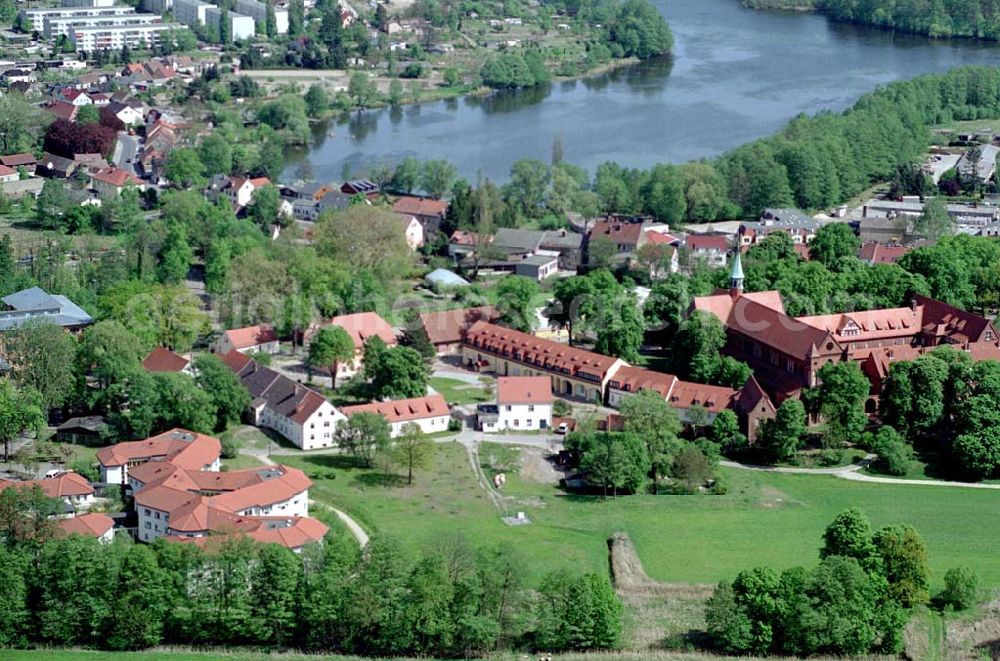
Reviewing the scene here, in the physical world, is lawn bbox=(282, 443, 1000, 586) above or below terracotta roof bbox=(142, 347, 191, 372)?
below

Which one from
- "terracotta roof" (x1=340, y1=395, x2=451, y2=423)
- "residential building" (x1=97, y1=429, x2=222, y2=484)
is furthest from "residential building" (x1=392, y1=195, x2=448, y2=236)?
"residential building" (x1=97, y1=429, x2=222, y2=484)

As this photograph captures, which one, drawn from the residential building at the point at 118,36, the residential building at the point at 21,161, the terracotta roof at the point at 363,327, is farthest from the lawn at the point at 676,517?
the residential building at the point at 118,36

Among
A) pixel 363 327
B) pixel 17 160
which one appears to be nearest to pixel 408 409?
pixel 363 327

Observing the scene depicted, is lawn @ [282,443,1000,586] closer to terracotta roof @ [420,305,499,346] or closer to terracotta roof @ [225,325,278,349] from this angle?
terracotta roof @ [225,325,278,349]

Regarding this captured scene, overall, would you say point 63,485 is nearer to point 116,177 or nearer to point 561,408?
point 561,408

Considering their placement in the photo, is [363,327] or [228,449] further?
[363,327]
